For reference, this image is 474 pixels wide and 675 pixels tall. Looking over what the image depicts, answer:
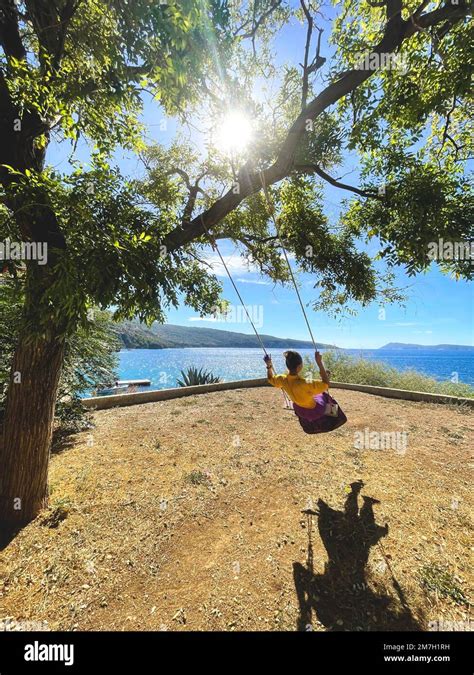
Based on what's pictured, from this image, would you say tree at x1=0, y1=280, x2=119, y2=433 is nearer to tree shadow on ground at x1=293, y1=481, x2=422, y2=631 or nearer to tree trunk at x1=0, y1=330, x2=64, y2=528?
tree trunk at x1=0, y1=330, x2=64, y2=528

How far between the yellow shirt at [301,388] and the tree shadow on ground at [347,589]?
159 centimetres

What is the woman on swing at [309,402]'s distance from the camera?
13.1 ft

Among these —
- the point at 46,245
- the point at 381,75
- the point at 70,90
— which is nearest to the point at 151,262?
the point at 46,245

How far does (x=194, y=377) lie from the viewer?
1244 centimetres

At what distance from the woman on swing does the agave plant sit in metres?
8.64

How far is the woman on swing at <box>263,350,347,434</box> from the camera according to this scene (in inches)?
157

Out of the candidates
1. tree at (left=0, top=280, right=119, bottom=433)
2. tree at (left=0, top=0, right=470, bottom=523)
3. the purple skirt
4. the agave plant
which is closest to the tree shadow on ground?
the purple skirt

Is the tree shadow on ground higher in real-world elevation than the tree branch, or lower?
lower

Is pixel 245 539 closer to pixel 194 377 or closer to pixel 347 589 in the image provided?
pixel 347 589

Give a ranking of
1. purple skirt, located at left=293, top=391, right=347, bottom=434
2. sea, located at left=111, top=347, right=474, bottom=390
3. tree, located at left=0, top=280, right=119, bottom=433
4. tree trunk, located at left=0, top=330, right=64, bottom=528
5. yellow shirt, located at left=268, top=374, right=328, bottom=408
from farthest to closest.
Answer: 1. sea, located at left=111, top=347, right=474, bottom=390
2. tree, located at left=0, top=280, right=119, bottom=433
3. purple skirt, located at left=293, top=391, right=347, bottom=434
4. yellow shirt, located at left=268, top=374, right=328, bottom=408
5. tree trunk, located at left=0, top=330, right=64, bottom=528

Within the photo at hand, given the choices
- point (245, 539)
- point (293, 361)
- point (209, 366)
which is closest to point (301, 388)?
point (293, 361)

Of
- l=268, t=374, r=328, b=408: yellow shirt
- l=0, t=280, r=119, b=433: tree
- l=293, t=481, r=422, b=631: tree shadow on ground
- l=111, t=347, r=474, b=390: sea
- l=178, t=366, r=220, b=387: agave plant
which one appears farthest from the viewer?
l=111, t=347, r=474, b=390: sea

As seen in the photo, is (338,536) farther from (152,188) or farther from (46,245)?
(152,188)

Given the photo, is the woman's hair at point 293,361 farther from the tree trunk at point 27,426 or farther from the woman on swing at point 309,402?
the tree trunk at point 27,426
